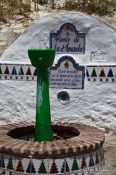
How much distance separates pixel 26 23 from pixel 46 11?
90cm

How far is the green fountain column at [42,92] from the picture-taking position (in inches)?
201

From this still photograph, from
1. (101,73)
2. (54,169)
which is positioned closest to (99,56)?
(101,73)

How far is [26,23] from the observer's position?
9.66 metres

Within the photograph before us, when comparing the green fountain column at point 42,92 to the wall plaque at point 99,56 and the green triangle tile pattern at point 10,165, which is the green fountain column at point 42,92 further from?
the wall plaque at point 99,56

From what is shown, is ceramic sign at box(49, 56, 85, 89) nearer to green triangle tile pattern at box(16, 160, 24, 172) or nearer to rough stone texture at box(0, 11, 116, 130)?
rough stone texture at box(0, 11, 116, 130)

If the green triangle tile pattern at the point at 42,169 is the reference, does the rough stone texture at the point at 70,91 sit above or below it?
above

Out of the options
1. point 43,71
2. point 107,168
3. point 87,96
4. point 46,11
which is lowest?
point 107,168

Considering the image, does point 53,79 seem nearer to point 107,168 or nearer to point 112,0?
point 107,168

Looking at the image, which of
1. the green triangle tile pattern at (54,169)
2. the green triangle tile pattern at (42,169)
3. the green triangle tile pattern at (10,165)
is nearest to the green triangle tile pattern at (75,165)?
the green triangle tile pattern at (54,169)

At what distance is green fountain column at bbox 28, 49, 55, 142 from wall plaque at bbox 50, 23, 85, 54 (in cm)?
167

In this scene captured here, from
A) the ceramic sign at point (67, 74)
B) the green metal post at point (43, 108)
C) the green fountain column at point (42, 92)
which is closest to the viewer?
the green fountain column at point (42, 92)

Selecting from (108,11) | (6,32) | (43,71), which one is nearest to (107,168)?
(43,71)

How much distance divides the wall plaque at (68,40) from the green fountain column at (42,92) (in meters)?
1.67

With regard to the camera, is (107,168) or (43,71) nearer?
(43,71)
